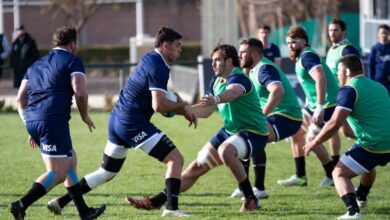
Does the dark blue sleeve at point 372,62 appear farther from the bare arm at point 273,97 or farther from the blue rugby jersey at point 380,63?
the bare arm at point 273,97

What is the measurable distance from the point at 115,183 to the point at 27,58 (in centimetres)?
1030

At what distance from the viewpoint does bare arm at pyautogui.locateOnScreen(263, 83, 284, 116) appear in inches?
408

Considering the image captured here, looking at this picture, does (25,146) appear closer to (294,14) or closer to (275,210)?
(275,210)

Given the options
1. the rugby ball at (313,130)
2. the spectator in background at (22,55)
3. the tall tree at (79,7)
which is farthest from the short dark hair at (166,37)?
the tall tree at (79,7)

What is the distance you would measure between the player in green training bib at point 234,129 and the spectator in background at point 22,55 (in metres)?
12.3

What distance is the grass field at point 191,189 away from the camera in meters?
9.56

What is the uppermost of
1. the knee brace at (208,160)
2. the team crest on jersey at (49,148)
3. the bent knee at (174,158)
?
the team crest on jersey at (49,148)

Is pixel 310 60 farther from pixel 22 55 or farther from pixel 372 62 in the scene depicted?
pixel 22 55

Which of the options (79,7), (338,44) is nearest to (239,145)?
(338,44)

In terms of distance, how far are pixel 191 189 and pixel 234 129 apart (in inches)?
75.0

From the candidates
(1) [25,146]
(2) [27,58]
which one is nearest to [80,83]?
(1) [25,146]

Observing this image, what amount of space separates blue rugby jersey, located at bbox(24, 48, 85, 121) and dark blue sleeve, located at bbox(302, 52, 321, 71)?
11.9ft

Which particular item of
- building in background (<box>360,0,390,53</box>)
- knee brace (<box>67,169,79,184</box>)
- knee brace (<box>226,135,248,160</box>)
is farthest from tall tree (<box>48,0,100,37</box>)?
knee brace (<box>67,169,79,184</box>)

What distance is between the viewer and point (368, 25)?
965 inches
